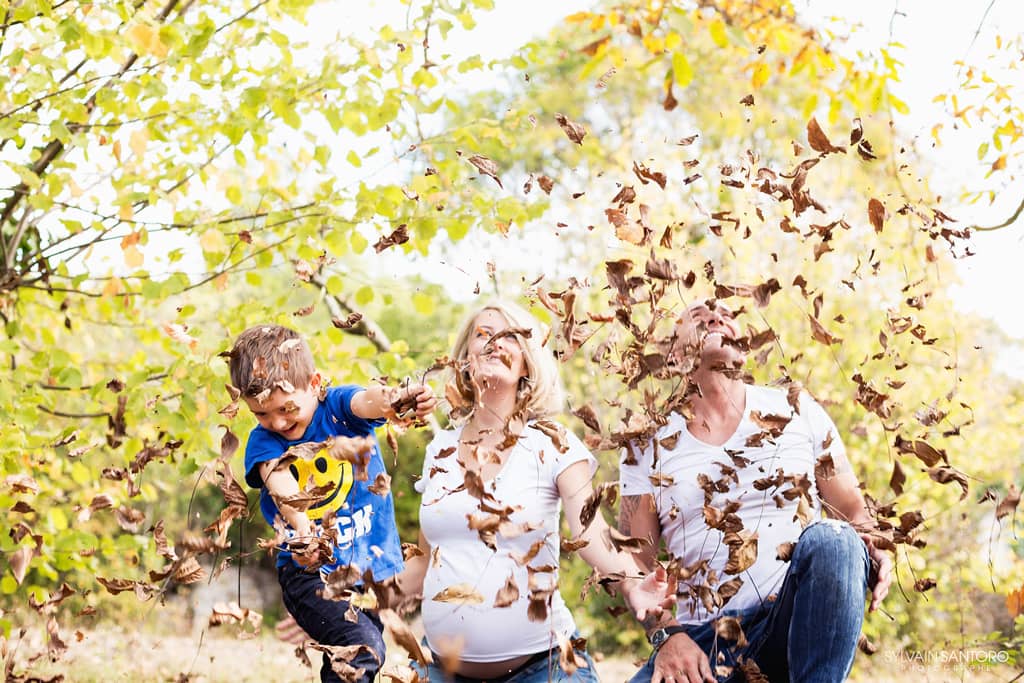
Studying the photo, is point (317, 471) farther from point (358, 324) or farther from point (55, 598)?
point (358, 324)

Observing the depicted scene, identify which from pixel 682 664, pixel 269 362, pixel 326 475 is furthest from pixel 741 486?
pixel 269 362

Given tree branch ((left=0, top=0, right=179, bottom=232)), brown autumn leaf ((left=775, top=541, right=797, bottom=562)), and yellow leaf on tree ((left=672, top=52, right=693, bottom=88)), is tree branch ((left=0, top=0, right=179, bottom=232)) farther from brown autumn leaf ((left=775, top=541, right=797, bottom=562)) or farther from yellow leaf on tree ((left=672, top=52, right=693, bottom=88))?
brown autumn leaf ((left=775, top=541, right=797, bottom=562))

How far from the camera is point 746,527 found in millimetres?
2291

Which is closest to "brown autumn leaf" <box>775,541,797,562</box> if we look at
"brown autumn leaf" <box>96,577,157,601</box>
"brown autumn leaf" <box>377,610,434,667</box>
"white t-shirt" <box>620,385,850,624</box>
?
"white t-shirt" <box>620,385,850,624</box>

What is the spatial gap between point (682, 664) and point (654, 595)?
214mm

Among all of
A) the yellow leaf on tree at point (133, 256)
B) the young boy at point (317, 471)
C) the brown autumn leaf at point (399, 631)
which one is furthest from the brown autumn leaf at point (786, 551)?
Result: the yellow leaf on tree at point (133, 256)

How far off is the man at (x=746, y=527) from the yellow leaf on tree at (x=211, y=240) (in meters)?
1.76

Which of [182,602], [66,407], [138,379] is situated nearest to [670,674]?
[138,379]

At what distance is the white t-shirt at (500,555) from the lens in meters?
2.28

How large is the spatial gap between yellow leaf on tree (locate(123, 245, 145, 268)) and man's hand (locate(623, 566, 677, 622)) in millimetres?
2244

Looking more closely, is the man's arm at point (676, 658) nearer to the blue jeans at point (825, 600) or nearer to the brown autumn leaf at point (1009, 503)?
the blue jeans at point (825, 600)

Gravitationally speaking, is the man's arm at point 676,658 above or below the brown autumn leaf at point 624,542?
below

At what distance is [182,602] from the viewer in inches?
364

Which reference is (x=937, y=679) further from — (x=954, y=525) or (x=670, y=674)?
(x=670, y=674)
